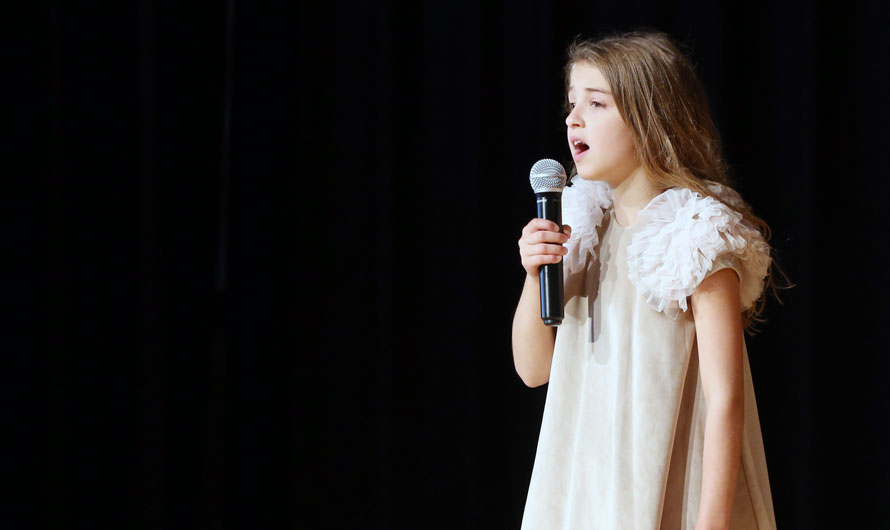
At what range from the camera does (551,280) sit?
1077 mm

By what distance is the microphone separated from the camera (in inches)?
42.3

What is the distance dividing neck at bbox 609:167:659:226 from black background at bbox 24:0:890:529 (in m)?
0.68

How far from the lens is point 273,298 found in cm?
194

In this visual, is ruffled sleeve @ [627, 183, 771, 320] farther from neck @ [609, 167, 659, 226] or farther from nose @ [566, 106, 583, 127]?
nose @ [566, 106, 583, 127]

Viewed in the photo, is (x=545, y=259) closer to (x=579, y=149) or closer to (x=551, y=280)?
(x=551, y=280)

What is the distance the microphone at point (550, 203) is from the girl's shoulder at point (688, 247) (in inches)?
4.0

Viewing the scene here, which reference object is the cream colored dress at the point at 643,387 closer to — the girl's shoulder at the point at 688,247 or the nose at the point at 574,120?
the girl's shoulder at the point at 688,247

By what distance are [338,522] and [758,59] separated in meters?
1.36

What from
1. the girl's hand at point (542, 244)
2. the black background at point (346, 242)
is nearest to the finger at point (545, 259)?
the girl's hand at point (542, 244)

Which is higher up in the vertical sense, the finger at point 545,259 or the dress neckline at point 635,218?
the dress neckline at point 635,218

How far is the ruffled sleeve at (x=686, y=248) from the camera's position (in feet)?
3.42

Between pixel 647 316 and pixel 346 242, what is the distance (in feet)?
3.25

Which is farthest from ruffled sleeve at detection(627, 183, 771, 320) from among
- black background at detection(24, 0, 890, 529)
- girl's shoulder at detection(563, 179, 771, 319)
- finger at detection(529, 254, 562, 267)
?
black background at detection(24, 0, 890, 529)

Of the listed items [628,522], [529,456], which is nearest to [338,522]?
[529,456]
